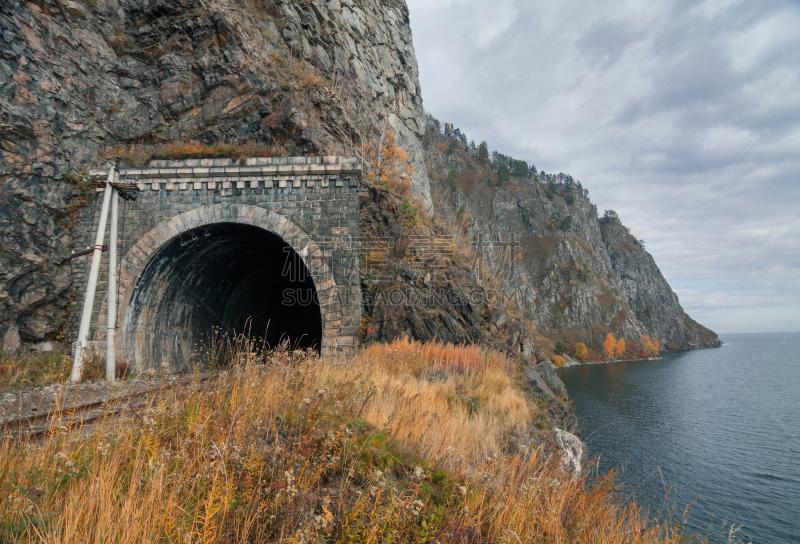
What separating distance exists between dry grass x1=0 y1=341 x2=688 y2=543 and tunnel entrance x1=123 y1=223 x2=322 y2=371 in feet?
20.2

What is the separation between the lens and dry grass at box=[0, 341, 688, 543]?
7.96ft

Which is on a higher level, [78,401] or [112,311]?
[112,311]

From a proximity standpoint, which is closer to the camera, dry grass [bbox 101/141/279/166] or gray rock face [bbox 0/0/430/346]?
gray rock face [bbox 0/0/430/346]

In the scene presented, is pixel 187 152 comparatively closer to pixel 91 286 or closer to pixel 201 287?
pixel 201 287

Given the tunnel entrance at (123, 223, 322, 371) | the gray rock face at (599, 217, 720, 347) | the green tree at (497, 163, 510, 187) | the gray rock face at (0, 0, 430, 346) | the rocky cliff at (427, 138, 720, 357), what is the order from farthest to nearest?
the green tree at (497, 163, 510, 187), the gray rock face at (599, 217, 720, 347), the rocky cliff at (427, 138, 720, 357), the tunnel entrance at (123, 223, 322, 371), the gray rock face at (0, 0, 430, 346)

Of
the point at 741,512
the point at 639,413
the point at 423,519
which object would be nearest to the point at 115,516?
the point at 423,519

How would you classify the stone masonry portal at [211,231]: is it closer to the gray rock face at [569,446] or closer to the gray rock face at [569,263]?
the gray rock face at [569,446]

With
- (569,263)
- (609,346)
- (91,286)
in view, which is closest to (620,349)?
(609,346)

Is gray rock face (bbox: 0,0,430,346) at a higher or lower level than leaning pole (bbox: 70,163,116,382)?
higher

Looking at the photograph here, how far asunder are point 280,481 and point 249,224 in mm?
10308

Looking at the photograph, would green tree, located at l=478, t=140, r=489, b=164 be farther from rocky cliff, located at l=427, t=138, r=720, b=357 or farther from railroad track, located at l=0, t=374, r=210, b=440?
railroad track, located at l=0, t=374, r=210, b=440

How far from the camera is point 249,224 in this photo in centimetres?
1181

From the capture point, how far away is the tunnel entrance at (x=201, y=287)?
11.7 metres

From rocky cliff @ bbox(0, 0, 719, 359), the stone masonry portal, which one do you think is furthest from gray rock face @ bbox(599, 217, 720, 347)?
the stone masonry portal
